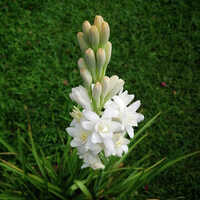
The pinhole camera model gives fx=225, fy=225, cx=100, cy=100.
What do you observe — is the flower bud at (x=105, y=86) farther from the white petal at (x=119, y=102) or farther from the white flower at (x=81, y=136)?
the white flower at (x=81, y=136)

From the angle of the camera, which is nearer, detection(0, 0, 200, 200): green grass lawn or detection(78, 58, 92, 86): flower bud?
detection(78, 58, 92, 86): flower bud

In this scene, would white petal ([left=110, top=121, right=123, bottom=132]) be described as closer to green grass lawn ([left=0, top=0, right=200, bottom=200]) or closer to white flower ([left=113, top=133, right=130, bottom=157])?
A: white flower ([left=113, top=133, right=130, bottom=157])

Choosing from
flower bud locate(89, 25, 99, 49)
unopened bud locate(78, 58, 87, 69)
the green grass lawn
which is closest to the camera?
flower bud locate(89, 25, 99, 49)

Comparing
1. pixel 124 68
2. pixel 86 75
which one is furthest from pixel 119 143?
pixel 124 68

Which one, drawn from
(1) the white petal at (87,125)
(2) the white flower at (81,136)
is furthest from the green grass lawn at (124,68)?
(1) the white petal at (87,125)

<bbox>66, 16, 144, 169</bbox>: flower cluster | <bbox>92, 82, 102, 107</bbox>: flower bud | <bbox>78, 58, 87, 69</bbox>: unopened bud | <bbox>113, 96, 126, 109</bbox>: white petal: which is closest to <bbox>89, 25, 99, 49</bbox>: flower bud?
<bbox>66, 16, 144, 169</bbox>: flower cluster

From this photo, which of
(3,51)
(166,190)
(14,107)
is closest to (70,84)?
(14,107)

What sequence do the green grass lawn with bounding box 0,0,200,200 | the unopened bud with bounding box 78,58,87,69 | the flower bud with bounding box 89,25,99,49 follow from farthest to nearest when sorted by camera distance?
the green grass lawn with bounding box 0,0,200,200
the unopened bud with bounding box 78,58,87,69
the flower bud with bounding box 89,25,99,49

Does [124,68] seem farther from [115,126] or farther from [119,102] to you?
[115,126]
